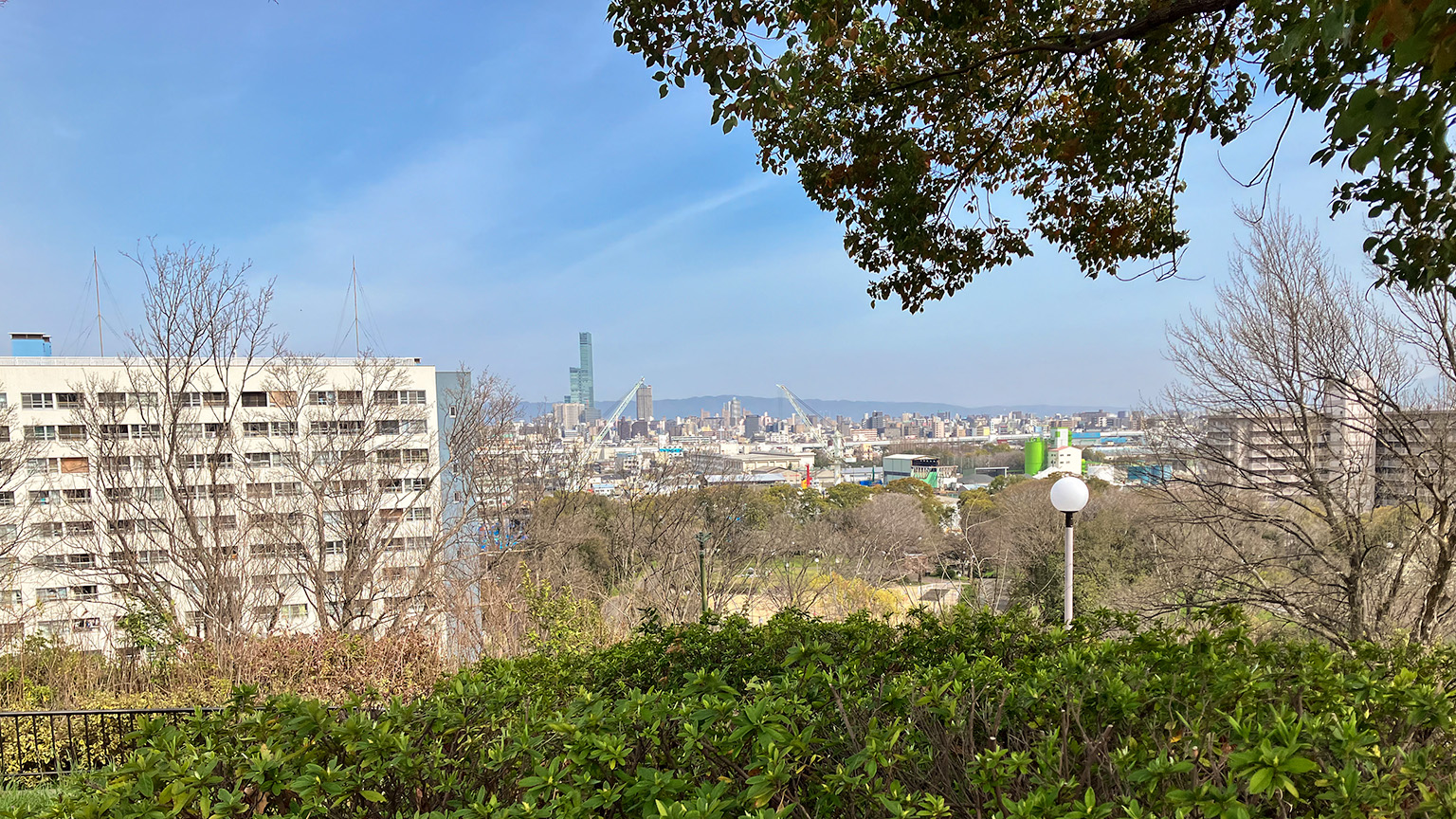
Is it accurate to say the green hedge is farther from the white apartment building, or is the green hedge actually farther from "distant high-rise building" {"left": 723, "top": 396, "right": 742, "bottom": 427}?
"distant high-rise building" {"left": 723, "top": 396, "right": 742, "bottom": 427}

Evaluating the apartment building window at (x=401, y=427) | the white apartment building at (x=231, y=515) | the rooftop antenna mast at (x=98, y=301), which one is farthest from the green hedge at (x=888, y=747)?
the rooftop antenna mast at (x=98, y=301)

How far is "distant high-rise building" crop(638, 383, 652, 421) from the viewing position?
66312mm

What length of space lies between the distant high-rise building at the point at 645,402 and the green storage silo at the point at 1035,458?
3584cm

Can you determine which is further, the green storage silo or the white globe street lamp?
the green storage silo

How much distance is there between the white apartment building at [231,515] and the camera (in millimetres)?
12094

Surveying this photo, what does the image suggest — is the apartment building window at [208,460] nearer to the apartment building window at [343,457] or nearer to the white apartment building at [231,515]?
the white apartment building at [231,515]

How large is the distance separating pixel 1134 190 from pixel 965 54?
1520mm

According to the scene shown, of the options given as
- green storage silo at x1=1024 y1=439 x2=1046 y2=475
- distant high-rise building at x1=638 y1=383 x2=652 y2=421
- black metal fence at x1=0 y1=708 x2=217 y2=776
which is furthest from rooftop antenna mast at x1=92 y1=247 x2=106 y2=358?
distant high-rise building at x1=638 y1=383 x2=652 y2=421

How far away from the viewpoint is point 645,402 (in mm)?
68625

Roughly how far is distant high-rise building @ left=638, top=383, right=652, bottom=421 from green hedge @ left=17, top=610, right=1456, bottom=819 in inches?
2440

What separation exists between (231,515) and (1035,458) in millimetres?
31979

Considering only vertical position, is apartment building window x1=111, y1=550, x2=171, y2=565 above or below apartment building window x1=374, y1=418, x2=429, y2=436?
below

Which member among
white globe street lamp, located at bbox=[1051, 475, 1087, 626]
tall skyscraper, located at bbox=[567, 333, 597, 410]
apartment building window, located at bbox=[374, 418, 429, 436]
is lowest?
white globe street lamp, located at bbox=[1051, 475, 1087, 626]

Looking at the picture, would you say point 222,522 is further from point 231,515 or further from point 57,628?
point 57,628
